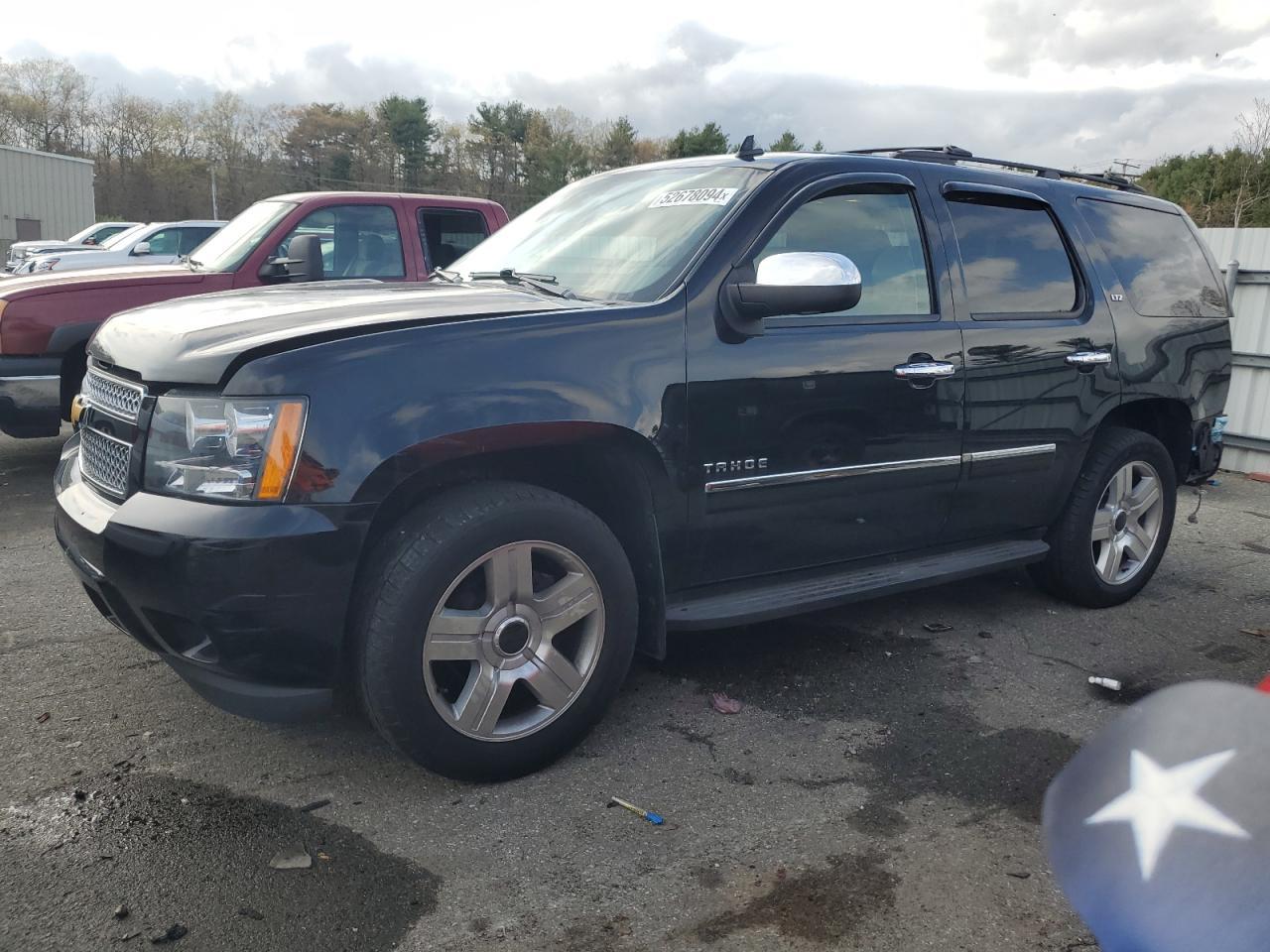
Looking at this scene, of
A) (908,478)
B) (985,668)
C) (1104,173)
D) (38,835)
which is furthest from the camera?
(1104,173)

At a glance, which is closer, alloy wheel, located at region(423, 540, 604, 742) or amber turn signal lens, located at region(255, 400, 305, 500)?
amber turn signal lens, located at region(255, 400, 305, 500)

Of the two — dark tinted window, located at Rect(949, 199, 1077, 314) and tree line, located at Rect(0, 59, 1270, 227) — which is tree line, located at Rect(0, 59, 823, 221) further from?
dark tinted window, located at Rect(949, 199, 1077, 314)

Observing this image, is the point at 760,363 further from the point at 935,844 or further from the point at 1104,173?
the point at 1104,173

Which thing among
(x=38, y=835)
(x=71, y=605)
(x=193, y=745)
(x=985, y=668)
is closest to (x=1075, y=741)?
(x=985, y=668)

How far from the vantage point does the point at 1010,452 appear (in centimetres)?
416

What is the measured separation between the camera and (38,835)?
8.89 feet

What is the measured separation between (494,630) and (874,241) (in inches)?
80.3

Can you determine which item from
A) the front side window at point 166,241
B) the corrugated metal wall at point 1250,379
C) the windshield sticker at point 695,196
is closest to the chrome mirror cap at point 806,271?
the windshield sticker at point 695,196

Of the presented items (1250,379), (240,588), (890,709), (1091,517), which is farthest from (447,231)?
(1250,379)

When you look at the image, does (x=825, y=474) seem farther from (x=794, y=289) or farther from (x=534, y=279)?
(x=534, y=279)

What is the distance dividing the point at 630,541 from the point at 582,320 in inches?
29.0

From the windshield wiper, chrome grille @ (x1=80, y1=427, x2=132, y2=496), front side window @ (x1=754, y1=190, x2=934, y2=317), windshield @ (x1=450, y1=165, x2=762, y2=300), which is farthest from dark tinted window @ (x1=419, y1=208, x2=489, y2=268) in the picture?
chrome grille @ (x1=80, y1=427, x2=132, y2=496)

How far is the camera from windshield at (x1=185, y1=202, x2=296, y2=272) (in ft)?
23.9

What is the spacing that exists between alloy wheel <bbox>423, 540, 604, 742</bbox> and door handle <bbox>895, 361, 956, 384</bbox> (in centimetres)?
143
